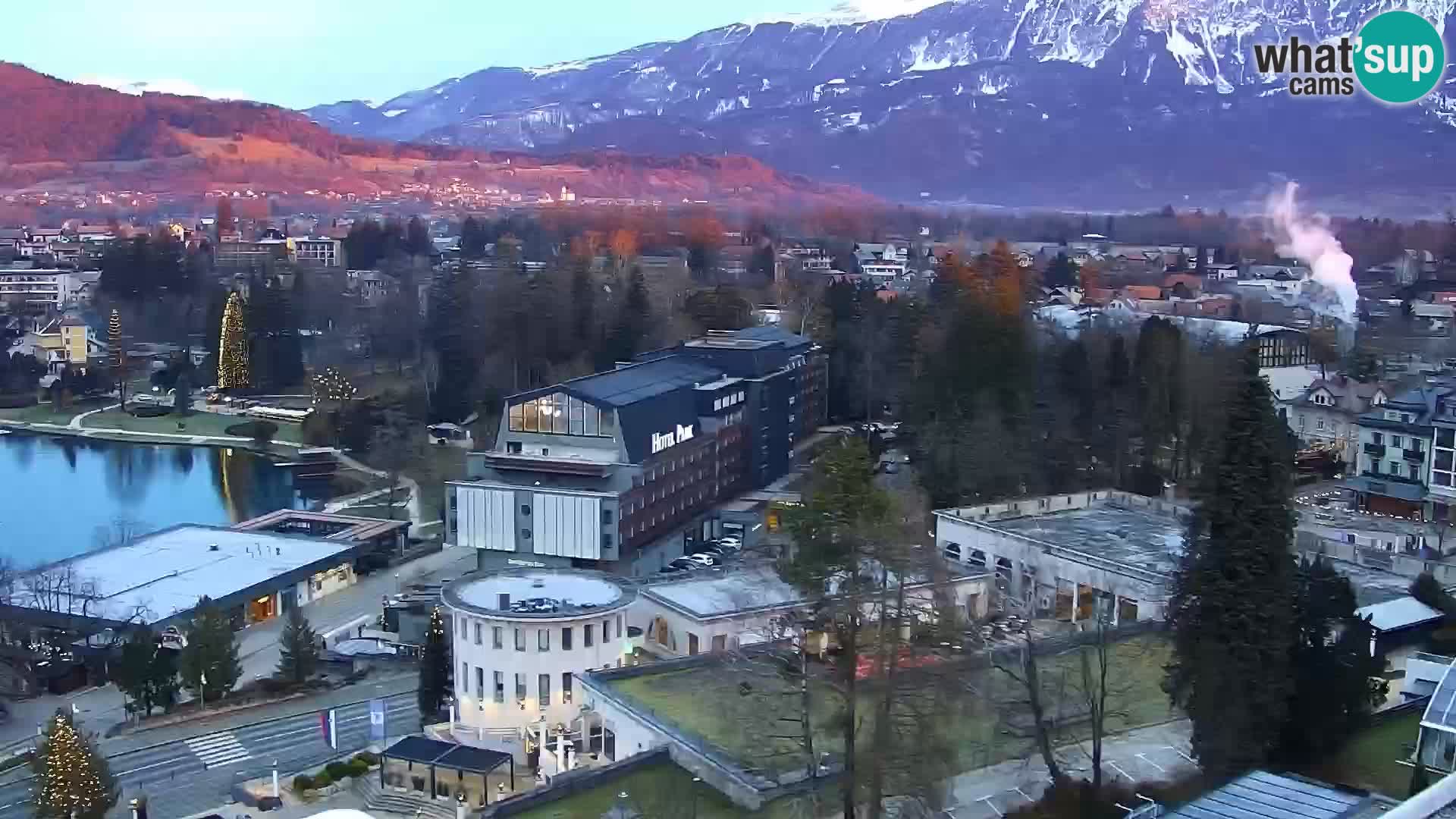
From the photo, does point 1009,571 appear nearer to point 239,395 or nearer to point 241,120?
point 239,395

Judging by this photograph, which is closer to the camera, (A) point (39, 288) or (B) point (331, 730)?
(B) point (331, 730)

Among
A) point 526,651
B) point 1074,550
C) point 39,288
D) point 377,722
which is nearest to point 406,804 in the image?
point 526,651

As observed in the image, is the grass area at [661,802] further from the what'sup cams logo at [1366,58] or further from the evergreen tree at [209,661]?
the what'sup cams logo at [1366,58]

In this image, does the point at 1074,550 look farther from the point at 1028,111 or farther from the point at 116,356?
the point at 1028,111

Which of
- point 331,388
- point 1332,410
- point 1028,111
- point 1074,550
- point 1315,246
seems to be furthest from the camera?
point 1028,111

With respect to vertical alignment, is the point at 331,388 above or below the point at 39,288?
below

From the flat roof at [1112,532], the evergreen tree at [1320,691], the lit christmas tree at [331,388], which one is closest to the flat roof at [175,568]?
the flat roof at [1112,532]

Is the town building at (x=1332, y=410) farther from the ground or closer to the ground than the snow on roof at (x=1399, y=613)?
farther from the ground
